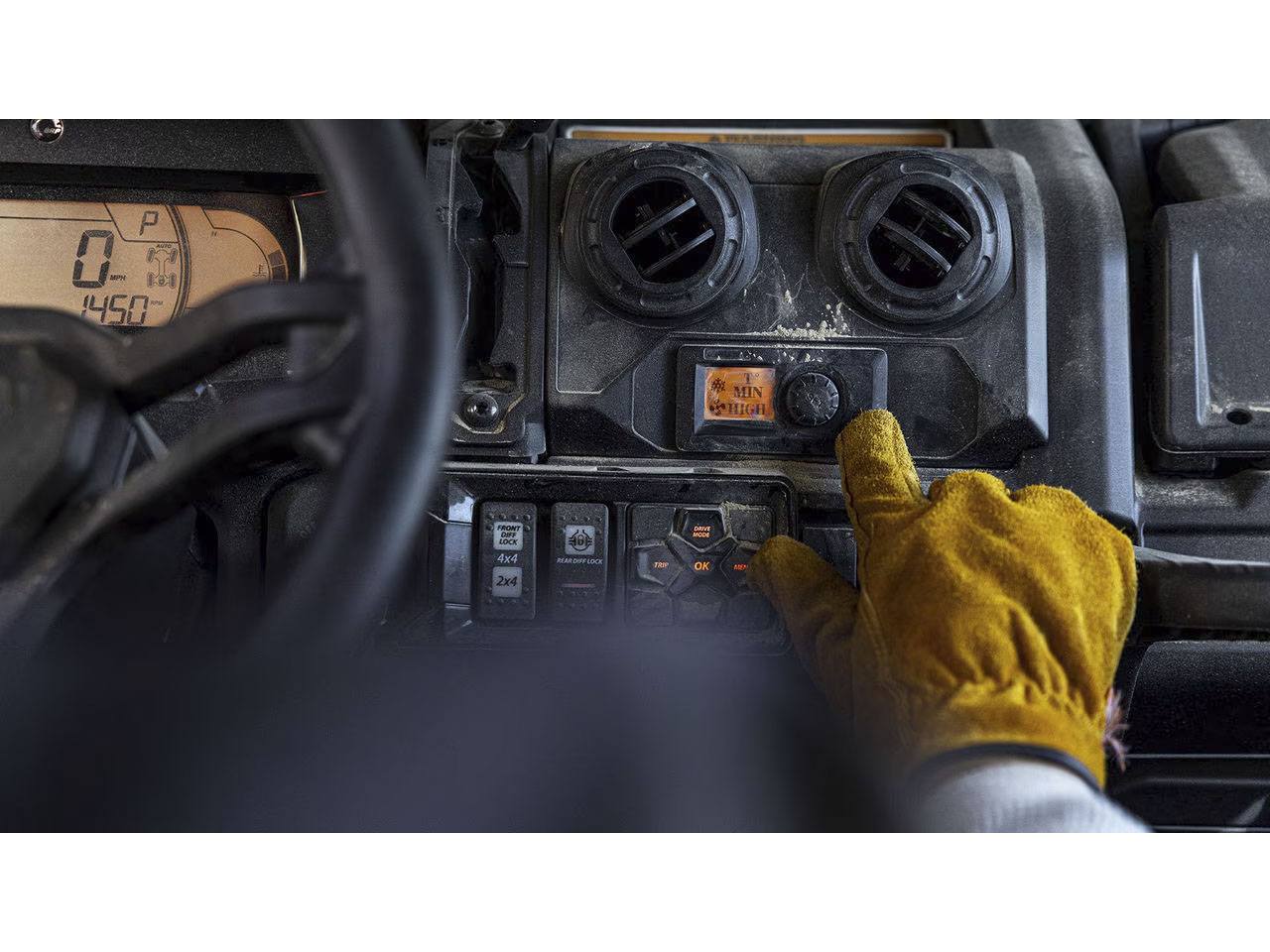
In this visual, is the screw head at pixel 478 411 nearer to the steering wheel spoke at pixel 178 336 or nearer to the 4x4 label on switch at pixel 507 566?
the 4x4 label on switch at pixel 507 566

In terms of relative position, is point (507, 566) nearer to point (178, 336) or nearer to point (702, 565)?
point (702, 565)

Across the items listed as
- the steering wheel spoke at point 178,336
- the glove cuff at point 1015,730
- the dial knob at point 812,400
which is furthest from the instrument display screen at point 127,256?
the glove cuff at point 1015,730

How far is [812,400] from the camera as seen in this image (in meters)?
1.30

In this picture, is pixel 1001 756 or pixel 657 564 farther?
pixel 657 564

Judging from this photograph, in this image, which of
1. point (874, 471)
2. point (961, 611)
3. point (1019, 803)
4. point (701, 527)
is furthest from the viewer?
point (701, 527)

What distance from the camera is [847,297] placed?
1.35 metres

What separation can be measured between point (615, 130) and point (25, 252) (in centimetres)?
81

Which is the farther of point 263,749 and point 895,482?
point 895,482

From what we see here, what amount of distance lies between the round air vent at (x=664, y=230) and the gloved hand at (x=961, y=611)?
0.28 m

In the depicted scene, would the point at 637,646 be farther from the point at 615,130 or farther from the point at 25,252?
the point at 25,252

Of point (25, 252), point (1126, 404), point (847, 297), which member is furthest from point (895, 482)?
point (25, 252)

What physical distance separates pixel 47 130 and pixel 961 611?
4.14ft

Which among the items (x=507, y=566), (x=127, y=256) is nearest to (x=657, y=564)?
(x=507, y=566)

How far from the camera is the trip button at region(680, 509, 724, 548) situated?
1.31 m
